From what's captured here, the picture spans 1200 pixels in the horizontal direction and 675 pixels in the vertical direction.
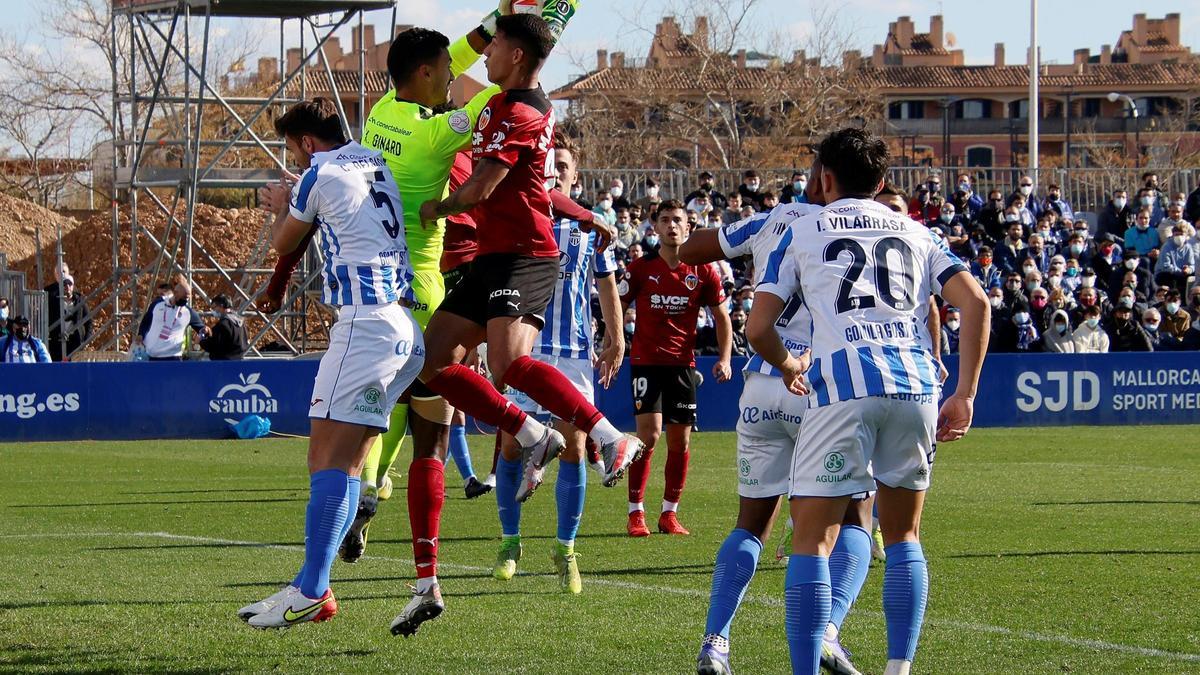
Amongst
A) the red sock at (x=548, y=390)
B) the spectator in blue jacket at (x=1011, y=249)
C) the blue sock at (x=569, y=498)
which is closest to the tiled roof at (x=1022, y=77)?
the spectator in blue jacket at (x=1011, y=249)

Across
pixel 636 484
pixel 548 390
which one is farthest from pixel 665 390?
pixel 548 390

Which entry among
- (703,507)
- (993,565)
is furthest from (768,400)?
(703,507)

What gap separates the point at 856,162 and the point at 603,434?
7.46 ft

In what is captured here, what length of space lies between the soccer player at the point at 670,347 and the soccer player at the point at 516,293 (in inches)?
152

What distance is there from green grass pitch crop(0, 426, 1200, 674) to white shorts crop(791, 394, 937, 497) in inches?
43.6

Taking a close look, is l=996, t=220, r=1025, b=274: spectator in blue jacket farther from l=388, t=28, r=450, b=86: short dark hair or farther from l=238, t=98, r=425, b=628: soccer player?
l=238, t=98, r=425, b=628: soccer player

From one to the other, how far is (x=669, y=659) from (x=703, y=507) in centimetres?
640

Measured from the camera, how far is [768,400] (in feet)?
22.0

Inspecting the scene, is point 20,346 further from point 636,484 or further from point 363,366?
point 363,366

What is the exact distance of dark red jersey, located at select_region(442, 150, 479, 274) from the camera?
309 inches

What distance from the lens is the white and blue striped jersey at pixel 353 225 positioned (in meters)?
6.81

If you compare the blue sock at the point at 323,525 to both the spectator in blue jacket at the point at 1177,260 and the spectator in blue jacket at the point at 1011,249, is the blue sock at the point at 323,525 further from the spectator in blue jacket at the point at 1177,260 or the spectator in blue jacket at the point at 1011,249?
the spectator in blue jacket at the point at 1177,260

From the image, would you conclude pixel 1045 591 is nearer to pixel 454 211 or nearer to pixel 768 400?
pixel 768 400

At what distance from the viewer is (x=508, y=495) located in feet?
29.8
